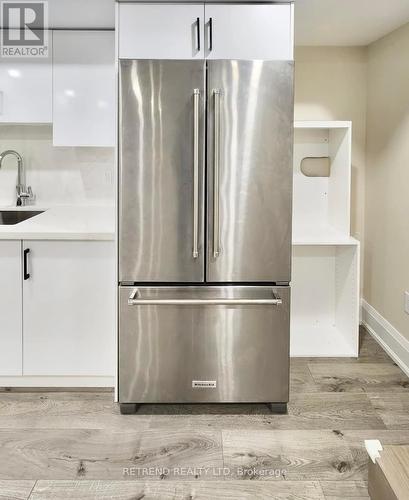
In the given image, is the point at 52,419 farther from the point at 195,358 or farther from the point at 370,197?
the point at 370,197

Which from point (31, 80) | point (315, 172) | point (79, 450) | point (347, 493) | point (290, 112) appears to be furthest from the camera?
point (315, 172)

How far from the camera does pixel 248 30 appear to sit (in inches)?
94.9

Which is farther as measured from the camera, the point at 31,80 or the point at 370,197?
the point at 370,197

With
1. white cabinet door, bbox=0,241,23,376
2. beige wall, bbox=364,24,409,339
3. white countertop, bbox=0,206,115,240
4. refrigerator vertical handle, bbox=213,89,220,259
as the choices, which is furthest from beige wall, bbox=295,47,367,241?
white cabinet door, bbox=0,241,23,376

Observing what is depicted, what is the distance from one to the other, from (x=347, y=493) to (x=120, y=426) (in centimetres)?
108

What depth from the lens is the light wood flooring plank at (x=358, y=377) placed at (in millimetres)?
2816

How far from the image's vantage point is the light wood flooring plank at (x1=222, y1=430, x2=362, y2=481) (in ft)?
6.66

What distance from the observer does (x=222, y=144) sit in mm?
2355

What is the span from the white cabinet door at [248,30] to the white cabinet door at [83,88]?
78 cm

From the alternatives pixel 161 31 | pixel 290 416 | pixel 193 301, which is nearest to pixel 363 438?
pixel 290 416

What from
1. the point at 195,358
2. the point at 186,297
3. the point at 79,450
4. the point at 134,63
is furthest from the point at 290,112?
the point at 79,450

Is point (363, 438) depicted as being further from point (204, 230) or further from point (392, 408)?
point (204, 230)

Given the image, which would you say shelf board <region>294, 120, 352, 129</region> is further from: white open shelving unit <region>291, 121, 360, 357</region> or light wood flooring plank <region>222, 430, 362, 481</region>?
light wood flooring plank <region>222, 430, 362, 481</region>

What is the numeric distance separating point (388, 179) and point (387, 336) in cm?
106
